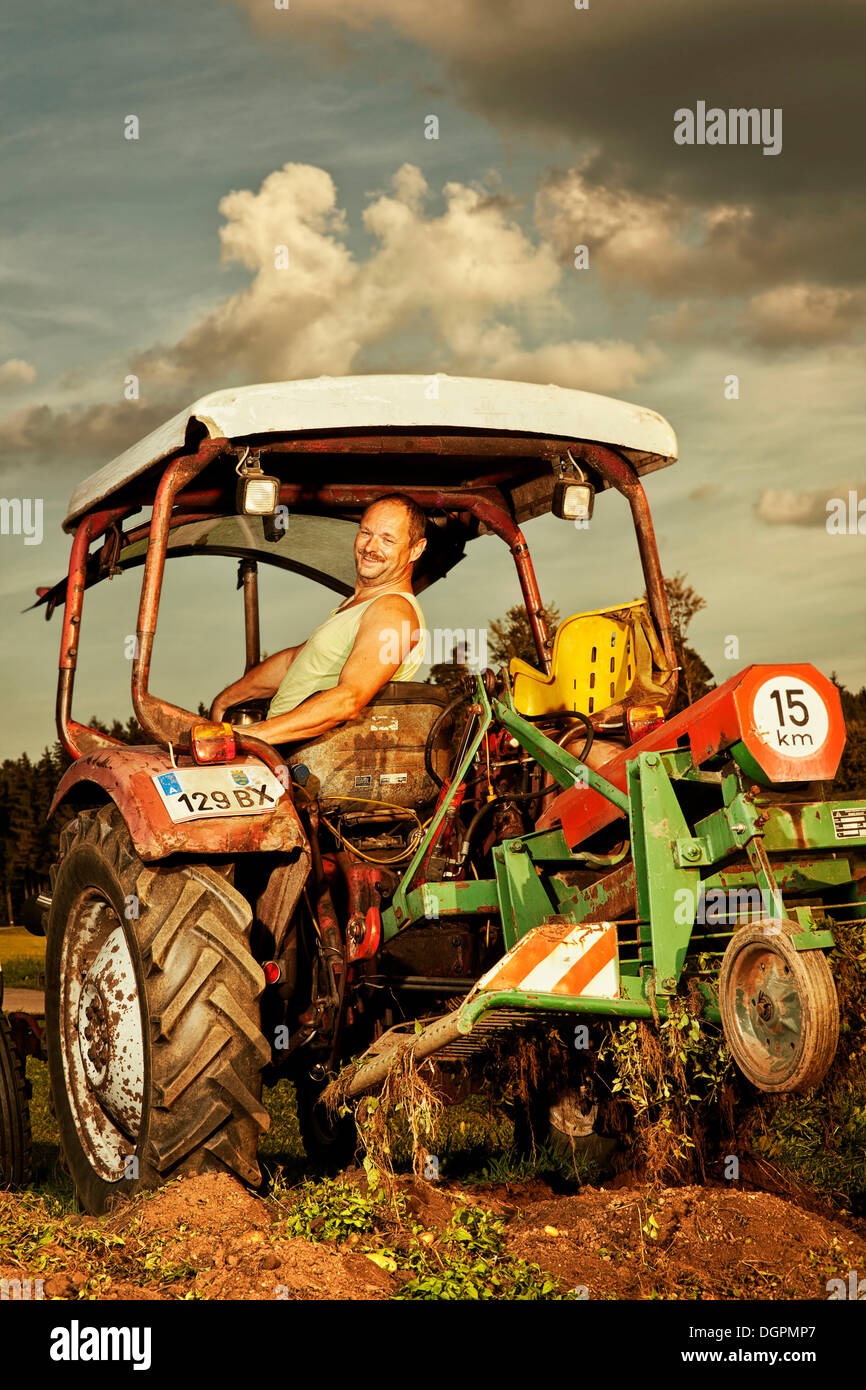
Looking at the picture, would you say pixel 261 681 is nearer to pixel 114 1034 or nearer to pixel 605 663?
pixel 605 663

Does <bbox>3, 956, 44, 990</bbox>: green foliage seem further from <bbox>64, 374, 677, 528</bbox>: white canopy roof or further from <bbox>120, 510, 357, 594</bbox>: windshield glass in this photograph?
<bbox>64, 374, 677, 528</bbox>: white canopy roof

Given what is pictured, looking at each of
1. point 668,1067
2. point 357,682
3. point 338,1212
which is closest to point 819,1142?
point 668,1067

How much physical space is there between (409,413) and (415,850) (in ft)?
4.64

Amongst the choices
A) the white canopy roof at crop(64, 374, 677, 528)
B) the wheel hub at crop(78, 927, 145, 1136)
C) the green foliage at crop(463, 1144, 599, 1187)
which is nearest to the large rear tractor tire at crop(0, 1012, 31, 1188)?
the wheel hub at crop(78, 927, 145, 1136)

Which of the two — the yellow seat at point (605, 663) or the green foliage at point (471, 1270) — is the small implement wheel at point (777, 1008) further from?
the yellow seat at point (605, 663)

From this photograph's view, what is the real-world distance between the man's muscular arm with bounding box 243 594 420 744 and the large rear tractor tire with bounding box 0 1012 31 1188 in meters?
1.72

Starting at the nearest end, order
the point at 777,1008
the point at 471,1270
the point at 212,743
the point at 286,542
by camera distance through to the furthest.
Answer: the point at 777,1008 < the point at 471,1270 < the point at 212,743 < the point at 286,542

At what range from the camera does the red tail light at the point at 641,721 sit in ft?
15.1

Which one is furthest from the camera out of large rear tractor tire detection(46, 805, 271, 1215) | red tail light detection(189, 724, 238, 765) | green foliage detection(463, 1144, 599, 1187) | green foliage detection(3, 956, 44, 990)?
green foliage detection(3, 956, 44, 990)

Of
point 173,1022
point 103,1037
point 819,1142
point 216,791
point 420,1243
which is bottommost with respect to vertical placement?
point 819,1142

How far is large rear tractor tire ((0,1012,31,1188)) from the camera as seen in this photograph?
5391 millimetres

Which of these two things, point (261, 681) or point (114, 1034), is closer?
point (114, 1034)

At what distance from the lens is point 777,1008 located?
3279 mm
